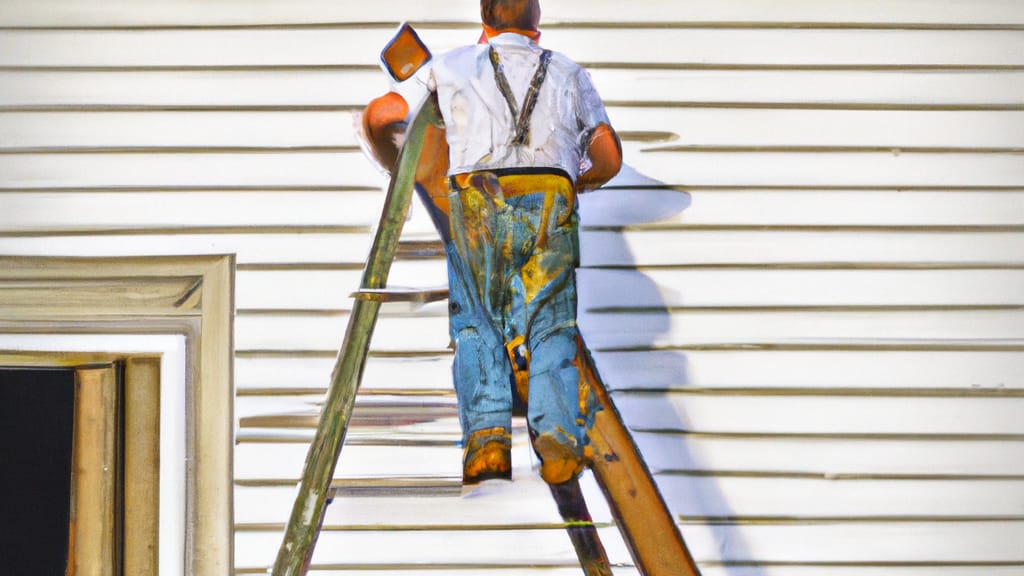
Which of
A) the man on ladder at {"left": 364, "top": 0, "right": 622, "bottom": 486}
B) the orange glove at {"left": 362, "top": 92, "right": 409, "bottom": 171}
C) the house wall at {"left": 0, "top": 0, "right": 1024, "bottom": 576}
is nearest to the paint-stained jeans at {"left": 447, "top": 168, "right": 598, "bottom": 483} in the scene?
the man on ladder at {"left": 364, "top": 0, "right": 622, "bottom": 486}

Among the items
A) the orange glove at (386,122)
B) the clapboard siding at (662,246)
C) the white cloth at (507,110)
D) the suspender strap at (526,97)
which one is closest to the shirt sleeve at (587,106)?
the white cloth at (507,110)

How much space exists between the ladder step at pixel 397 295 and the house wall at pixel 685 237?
1.19 ft

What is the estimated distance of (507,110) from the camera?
1.98 meters

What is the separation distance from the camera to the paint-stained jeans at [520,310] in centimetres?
181

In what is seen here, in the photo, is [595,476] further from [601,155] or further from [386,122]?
[386,122]

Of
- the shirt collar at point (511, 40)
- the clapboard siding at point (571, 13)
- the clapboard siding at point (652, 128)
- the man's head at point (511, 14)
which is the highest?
the clapboard siding at point (571, 13)

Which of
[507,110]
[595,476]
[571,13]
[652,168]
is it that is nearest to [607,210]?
[652,168]

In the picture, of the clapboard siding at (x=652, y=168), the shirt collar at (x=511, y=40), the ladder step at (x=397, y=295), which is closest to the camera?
the ladder step at (x=397, y=295)

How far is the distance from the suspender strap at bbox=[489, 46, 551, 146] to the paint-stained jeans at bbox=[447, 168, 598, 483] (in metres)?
0.10

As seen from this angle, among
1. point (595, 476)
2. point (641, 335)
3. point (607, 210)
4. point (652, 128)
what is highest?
point (652, 128)

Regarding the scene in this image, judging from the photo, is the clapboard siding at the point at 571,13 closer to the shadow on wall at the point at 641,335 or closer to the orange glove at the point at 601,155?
the shadow on wall at the point at 641,335

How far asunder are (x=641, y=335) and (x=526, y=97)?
879 millimetres

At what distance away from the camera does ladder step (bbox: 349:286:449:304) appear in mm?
1942

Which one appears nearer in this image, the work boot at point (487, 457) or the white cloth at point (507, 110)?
the work boot at point (487, 457)
